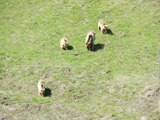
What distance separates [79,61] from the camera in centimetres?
2766

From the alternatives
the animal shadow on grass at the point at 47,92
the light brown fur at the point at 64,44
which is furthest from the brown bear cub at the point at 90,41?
the animal shadow on grass at the point at 47,92

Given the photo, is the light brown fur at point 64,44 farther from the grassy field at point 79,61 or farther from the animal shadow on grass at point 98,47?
the animal shadow on grass at point 98,47

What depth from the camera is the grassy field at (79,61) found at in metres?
Answer: 23.9

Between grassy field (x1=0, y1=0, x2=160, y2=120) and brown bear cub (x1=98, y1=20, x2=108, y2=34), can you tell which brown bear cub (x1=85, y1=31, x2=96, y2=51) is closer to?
grassy field (x1=0, y1=0, x2=160, y2=120)

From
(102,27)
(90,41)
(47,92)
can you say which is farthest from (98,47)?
(47,92)

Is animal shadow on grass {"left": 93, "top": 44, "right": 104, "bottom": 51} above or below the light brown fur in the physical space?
below

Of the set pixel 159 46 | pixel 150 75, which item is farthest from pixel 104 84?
pixel 159 46

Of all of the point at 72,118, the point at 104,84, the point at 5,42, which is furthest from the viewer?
the point at 5,42

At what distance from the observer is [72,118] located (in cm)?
2327

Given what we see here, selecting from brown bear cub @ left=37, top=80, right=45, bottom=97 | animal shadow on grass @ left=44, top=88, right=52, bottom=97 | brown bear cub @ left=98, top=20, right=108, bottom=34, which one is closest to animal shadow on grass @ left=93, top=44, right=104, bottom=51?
brown bear cub @ left=98, top=20, right=108, bottom=34

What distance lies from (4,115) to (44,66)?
4.76 m

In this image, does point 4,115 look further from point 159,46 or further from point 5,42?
point 159,46

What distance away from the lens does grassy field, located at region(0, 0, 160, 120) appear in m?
23.9

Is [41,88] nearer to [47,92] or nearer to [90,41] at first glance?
[47,92]
